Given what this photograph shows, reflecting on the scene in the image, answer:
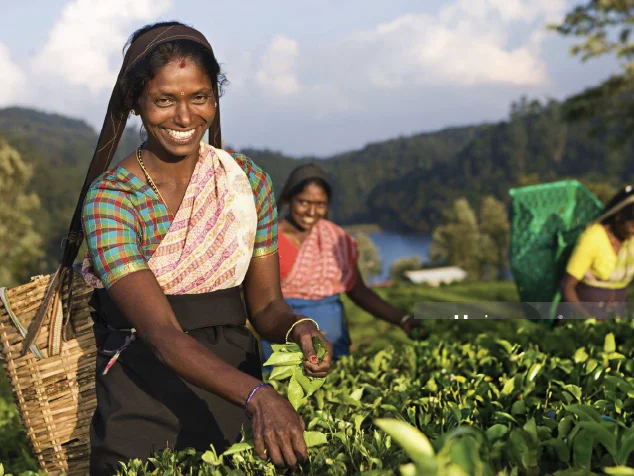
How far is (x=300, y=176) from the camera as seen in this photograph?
18.1 feet

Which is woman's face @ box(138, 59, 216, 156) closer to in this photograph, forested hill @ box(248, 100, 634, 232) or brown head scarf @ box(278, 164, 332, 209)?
brown head scarf @ box(278, 164, 332, 209)

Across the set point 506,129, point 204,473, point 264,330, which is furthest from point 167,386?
point 506,129

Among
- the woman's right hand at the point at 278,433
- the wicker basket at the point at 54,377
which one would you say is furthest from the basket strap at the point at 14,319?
the woman's right hand at the point at 278,433

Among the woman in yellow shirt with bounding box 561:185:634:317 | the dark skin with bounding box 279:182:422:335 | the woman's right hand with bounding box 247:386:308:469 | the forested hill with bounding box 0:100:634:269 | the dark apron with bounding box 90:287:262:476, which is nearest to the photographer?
the woman's right hand with bounding box 247:386:308:469

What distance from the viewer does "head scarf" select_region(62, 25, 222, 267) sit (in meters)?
2.39

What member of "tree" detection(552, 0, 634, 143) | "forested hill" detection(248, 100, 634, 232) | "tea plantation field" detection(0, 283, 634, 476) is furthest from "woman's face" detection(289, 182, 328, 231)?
"forested hill" detection(248, 100, 634, 232)

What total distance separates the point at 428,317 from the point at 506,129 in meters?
136

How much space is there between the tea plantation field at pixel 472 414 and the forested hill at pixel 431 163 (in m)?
97.5

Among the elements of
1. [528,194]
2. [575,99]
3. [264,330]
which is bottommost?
[264,330]

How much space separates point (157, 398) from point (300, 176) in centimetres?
322

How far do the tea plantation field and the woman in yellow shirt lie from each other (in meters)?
1.63

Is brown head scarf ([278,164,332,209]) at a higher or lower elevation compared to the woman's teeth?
lower

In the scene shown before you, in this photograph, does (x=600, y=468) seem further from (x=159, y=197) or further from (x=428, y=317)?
(x=428, y=317)

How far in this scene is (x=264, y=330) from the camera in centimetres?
263
